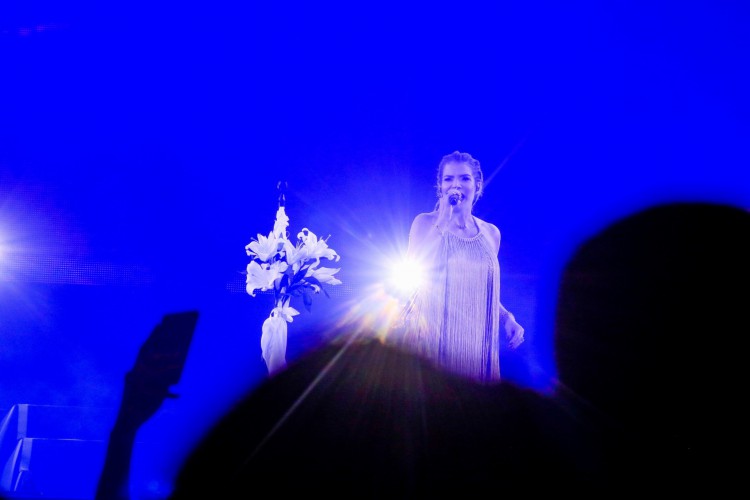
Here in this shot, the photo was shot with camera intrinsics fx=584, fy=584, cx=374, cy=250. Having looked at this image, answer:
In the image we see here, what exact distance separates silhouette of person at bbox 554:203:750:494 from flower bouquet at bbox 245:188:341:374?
3.40 feet

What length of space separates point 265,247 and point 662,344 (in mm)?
1712

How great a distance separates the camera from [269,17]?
2613 mm

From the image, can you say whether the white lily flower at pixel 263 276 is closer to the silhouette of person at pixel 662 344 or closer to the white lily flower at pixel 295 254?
the white lily flower at pixel 295 254

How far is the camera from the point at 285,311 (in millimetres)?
2543

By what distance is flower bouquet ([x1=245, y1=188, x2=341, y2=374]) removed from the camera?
8.31 feet

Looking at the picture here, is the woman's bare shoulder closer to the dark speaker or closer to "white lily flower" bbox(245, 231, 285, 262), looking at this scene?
"white lily flower" bbox(245, 231, 285, 262)

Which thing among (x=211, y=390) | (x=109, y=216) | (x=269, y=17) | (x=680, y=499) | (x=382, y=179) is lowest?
(x=680, y=499)

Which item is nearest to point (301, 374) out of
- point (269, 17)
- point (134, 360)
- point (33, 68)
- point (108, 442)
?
point (134, 360)

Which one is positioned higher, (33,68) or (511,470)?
(33,68)

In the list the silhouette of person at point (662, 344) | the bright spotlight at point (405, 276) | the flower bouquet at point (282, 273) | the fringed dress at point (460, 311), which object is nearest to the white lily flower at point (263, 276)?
the flower bouquet at point (282, 273)

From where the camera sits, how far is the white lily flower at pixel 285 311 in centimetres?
254

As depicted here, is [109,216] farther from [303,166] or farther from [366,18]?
[366,18]

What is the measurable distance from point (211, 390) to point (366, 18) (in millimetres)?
1770

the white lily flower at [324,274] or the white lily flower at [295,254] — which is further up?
the white lily flower at [295,254]
